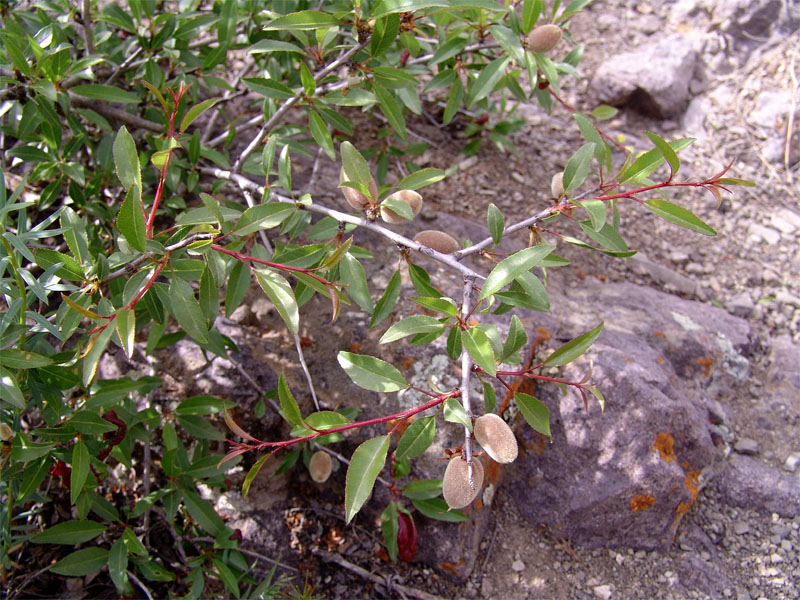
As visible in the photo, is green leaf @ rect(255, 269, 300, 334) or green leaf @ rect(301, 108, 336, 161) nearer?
green leaf @ rect(255, 269, 300, 334)

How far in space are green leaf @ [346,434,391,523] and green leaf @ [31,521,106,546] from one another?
0.88 meters

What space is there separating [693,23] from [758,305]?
6.34 feet

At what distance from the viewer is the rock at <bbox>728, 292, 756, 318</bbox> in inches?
98.9

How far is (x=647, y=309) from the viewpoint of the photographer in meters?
2.32

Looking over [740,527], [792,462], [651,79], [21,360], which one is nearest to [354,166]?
[21,360]

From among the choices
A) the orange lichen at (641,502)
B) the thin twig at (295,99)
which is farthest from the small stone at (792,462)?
the thin twig at (295,99)

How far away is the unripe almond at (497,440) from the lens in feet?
3.89

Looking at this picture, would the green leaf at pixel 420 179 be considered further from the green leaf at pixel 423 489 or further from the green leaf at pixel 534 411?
the green leaf at pixel 423 489

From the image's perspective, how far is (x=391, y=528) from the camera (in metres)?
1.73

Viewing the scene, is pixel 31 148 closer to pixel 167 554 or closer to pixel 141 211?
pixel 141 211

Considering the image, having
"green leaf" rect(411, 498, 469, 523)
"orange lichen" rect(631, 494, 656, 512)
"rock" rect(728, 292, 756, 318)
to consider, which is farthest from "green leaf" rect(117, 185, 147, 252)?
"rock" rect(728, 292, 756, 318)

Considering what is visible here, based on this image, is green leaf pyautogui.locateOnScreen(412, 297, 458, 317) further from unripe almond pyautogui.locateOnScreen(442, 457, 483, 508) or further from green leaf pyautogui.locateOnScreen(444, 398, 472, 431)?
unripe almond pyautogui.locateOnScreen(442, 457, 483, 508)

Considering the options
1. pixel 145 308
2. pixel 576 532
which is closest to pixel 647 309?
pixel 576 532

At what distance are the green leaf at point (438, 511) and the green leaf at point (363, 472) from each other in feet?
2.02
